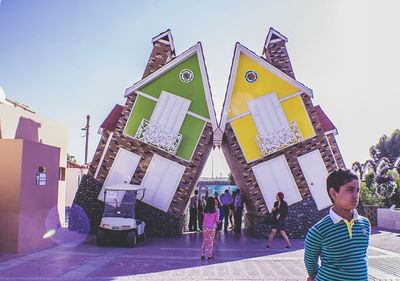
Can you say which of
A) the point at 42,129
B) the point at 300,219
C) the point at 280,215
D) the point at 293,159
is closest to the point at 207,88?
the point at 293,159

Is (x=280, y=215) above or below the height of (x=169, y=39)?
below

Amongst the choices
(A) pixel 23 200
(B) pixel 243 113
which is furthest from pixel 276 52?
(A) pixel 23 200

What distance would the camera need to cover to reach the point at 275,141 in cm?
1717

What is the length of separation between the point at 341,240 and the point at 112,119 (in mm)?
15053

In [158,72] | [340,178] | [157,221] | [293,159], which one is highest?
[158,72]

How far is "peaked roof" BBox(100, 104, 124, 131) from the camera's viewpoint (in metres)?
17.5

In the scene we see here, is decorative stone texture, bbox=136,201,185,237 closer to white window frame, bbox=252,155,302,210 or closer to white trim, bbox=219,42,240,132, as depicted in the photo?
white window frame, bbox=252,155,302,210

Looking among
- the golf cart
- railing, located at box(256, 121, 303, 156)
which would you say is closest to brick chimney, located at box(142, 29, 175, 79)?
railing, located at box(256, 121, 303, 156)

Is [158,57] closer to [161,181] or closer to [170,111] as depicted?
[170,111]

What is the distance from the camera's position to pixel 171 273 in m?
9.51

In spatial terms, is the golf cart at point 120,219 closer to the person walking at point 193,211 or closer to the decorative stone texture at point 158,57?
the person walking at point 193,211

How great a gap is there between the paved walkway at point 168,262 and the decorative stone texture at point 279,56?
7.61 metres

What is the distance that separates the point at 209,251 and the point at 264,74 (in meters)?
8.88

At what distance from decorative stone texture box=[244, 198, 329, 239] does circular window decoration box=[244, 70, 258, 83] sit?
5.34 meters
